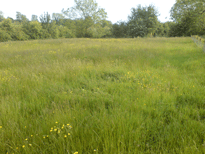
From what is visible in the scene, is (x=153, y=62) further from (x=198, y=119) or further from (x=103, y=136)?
(x=103, y=136)

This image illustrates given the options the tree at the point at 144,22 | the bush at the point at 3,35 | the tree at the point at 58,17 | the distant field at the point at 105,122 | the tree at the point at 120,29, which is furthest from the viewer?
the tree at the point at 58,17

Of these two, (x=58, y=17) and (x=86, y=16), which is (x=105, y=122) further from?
(x=58, y=17)

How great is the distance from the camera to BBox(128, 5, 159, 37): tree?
1500 inches

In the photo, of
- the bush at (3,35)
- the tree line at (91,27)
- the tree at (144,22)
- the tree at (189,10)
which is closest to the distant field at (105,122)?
the tree at (189,10)

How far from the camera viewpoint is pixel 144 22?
38750 mm

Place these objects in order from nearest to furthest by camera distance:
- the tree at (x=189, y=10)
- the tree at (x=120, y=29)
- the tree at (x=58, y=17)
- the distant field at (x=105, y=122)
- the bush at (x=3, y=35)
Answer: the distant field at (x=105, y=122) < the tree at (x=189, y=10) < the bush at (x=3, y=35) < the tree at (x=120, y=29) < the tree at (x=58, y=17)

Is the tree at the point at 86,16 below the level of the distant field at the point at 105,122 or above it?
above

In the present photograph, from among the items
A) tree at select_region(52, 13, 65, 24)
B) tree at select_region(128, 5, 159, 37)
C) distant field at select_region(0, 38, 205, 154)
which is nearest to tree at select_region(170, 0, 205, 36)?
distant field at select_region(0, 38, 205, 154)

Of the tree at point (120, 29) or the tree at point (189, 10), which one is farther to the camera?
the tree at point (120, 29)

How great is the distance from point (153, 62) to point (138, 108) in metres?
4.59

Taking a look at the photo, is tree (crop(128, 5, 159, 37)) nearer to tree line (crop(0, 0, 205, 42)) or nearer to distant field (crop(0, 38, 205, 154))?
tree line (crop(0, 0, 205, 42))

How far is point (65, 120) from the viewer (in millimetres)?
2154

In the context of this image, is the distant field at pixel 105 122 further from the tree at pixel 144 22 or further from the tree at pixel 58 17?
the tree at pixel 58 17

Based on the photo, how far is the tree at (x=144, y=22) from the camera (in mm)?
38094
